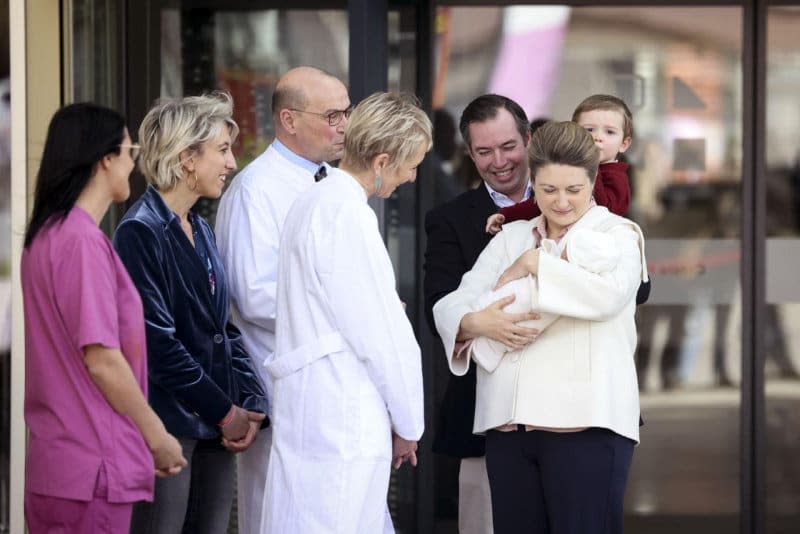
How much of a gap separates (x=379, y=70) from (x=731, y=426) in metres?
2.38

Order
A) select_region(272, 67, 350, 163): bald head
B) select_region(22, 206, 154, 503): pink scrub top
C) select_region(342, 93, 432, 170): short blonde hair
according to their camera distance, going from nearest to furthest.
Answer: select_region(22, 206, 154, 503): pink scrub top
select_region(342, 93, 432, 170): short blonde hair
select_region(272, 67, 350, 163): bald head

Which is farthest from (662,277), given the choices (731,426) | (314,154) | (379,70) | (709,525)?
(314,154)

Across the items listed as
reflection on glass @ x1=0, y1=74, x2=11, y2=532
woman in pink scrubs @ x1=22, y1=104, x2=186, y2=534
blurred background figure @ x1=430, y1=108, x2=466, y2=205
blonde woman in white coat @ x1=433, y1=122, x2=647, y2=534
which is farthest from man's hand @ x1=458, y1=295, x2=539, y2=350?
reflection on glass @ x1=0, y1=74, x2=11, y2=532

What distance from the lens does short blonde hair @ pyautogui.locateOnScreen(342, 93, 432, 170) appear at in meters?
3.74

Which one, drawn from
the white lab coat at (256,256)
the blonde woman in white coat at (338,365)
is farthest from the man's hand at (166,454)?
the white lab coat at (256,256)

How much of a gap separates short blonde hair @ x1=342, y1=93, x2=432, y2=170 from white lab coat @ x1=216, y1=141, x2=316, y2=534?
0.45 meters

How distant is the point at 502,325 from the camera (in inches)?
149

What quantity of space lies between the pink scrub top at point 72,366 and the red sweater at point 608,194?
137 cm

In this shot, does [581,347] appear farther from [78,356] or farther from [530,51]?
[530,51]

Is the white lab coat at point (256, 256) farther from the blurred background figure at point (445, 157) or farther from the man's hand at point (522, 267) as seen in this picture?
the blurred background figure at point (445, 157)

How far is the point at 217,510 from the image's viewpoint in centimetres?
409

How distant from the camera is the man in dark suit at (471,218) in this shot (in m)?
4.39

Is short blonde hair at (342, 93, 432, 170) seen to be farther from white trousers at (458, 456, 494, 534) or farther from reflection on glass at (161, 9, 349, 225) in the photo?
reflection on glass at (161, 9, 349, 225)

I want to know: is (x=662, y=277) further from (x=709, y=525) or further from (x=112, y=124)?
(x=112, y=124)
